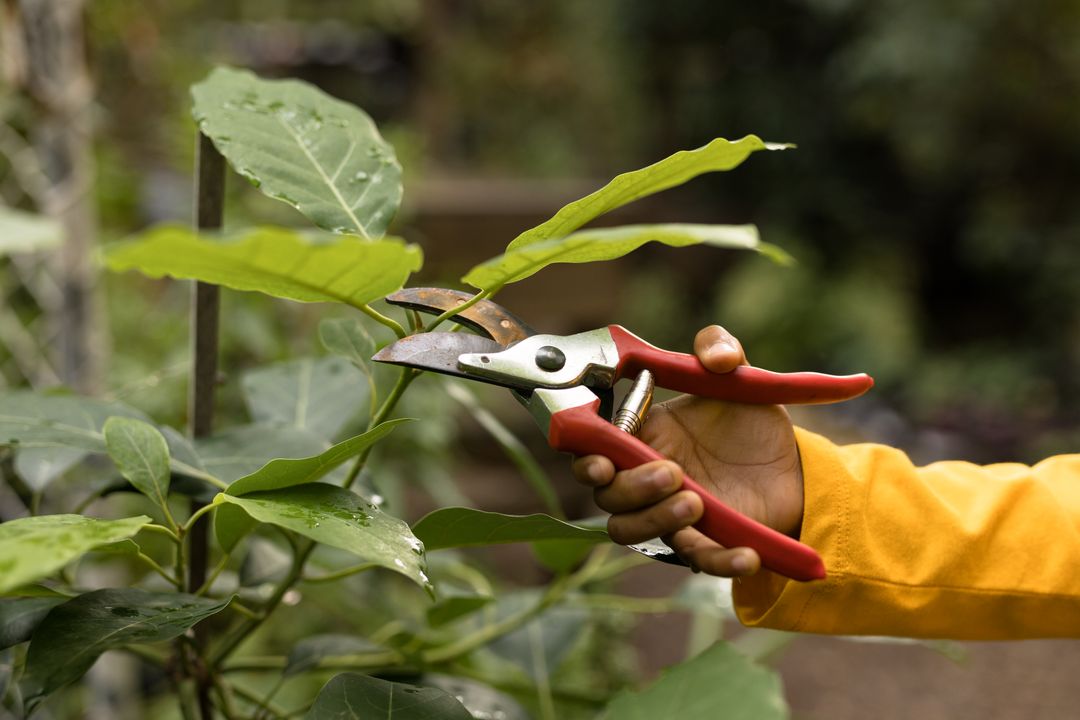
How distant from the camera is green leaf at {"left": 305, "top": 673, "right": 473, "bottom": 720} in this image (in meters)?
0.43

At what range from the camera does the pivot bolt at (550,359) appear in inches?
20.6

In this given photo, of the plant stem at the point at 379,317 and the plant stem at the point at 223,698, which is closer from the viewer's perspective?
the plant stem at the point at 379,317

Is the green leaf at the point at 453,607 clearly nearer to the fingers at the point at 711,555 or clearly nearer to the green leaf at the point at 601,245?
the fingers at the point at 711,555

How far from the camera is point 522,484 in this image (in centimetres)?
250

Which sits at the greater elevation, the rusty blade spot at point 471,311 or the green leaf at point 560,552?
the rusty blade spot at point 471,311

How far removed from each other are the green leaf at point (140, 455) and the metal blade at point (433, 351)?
13 centimetres

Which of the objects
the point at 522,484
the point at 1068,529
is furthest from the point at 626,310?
the point at 1068,529

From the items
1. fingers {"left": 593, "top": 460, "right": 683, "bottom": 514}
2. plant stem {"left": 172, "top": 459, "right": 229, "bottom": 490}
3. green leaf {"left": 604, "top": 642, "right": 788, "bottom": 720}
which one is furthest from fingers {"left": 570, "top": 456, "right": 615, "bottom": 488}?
plant stem {"left": 172, "top": 459, "right": 229, "bottom": 490}

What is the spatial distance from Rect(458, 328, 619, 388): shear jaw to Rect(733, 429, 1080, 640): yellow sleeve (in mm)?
149

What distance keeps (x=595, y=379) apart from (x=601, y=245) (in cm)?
19

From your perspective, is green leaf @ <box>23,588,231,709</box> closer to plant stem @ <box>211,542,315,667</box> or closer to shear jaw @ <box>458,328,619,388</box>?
plant stem @ <box>211,542,315,667</box>

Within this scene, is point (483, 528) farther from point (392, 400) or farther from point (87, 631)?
point (87, 631)

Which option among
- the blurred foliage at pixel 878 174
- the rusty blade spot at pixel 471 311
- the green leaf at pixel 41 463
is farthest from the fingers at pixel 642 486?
the blurred foliage at pixel 878 174

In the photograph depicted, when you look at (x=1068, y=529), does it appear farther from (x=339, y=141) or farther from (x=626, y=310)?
(x=626, y=310)
